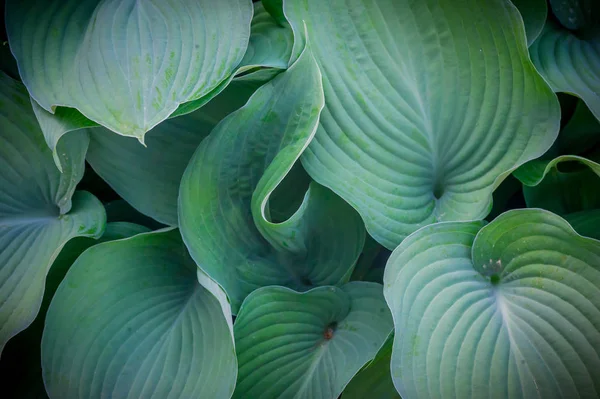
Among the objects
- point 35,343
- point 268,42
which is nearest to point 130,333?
point 35,343

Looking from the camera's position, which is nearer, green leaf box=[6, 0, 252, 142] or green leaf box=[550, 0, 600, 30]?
green leaf box=[6, 0, 252, 142]

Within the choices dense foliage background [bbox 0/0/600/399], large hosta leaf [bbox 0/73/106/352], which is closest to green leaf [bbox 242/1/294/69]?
dense foliage background [bbox 0/0/600/399]

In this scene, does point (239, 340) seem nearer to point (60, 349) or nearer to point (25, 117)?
point (60, 349)

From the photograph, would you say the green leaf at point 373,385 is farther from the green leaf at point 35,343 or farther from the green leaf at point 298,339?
the green leaf at point 35,343

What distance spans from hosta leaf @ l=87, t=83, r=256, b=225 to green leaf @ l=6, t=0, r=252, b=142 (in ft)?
0.34

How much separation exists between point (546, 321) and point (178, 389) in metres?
0.46

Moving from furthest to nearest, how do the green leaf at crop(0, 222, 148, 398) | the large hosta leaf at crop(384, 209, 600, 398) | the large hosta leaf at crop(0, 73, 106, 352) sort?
1. the green leaf at crop(0, 222, 148, 398)
2. the large hosta leaf at crop(0, 73, 106, 352)
3. the large hosta leaf at crop(384, 209, 600, 398)

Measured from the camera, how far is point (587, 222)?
68 centimetres

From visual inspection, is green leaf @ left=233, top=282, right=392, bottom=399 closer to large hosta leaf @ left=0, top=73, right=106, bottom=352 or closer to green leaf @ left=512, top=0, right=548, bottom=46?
large hosta leaf @ left=0, top=73, right=106, bottom=352

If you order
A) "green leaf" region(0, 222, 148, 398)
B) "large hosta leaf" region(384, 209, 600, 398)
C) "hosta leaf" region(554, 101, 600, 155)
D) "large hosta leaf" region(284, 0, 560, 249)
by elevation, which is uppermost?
"large hosta leaf" region(284, 0, 560, 249)

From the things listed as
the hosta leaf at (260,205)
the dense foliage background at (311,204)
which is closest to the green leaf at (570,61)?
the dense foliage background at (311,204)

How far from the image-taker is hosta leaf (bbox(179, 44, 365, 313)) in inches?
24.9

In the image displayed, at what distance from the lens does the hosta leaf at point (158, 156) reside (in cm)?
75

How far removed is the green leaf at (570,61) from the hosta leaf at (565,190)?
100 mm
